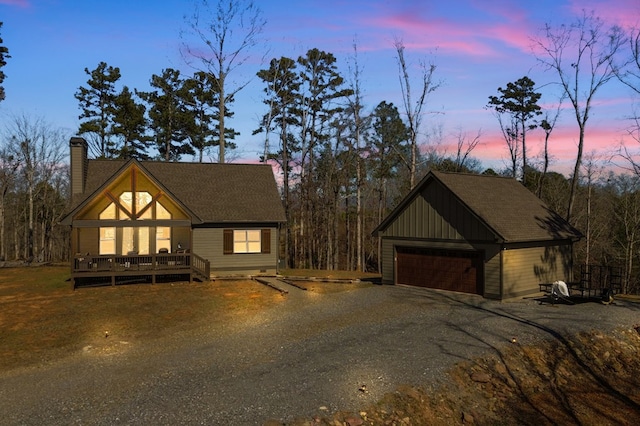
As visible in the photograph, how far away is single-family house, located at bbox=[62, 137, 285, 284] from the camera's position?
76.6 ft

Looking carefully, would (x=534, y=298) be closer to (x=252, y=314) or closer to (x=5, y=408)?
(x=252, y=314)

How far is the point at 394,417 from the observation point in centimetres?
942

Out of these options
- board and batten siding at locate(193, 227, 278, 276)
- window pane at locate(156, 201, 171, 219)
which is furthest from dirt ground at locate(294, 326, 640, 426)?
window pane at locate(156, 201, 171, 219)

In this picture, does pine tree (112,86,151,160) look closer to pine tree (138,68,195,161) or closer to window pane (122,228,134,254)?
pine tree (138,68,195,161)

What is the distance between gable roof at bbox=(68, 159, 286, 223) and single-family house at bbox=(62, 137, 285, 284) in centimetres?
6

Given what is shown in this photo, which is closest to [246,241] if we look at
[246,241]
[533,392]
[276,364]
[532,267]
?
[246,241]

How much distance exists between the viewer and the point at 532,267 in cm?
2186

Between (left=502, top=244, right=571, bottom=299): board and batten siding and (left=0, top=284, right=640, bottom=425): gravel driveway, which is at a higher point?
(left=502, top=244, right=571, bottom=299): board and batten siding

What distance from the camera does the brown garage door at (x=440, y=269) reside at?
21.5 meters

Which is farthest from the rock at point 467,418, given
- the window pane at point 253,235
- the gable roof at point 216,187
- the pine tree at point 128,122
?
the pine tree at point 128,122

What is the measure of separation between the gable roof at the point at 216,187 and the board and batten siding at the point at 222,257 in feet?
3.37

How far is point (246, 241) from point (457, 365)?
17.9 meters

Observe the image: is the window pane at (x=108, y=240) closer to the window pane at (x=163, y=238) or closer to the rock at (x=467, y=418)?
the window pane at (x=163, y=238)

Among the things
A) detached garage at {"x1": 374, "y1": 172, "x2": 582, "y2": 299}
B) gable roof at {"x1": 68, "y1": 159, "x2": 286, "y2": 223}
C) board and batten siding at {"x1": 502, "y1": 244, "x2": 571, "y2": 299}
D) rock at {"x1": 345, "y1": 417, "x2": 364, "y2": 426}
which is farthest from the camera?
gable roof at {"x1": 68, "y1": 159, "x2": 286, "y2": 223}
